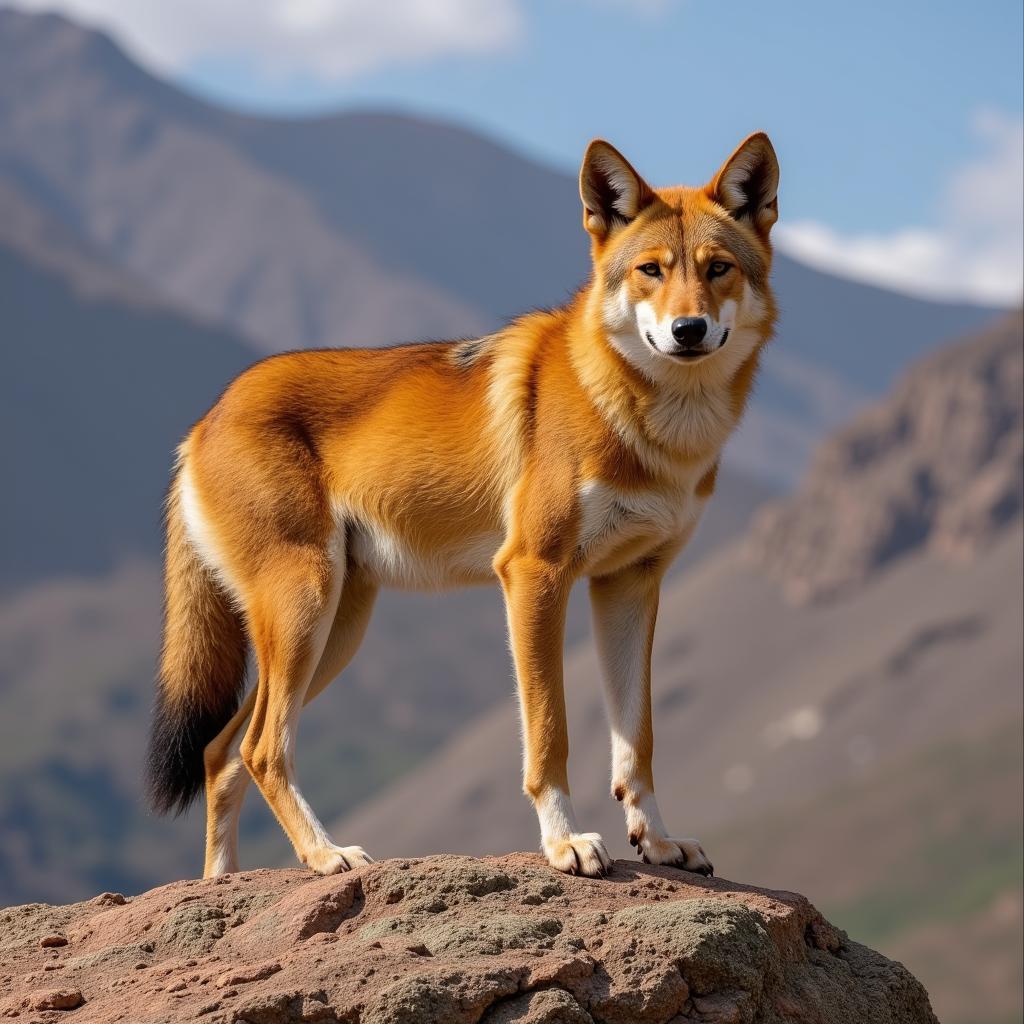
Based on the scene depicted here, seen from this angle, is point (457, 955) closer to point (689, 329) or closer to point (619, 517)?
point (619, 517)

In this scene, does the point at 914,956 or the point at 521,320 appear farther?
the point at 914,956

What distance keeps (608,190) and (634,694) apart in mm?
3074

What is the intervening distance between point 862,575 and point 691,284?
569 ft

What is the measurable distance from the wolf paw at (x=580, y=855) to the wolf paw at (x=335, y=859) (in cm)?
111

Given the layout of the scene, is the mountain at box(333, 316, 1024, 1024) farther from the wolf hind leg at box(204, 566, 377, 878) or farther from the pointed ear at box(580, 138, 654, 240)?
the pointed ear at box(580, 138, 654, 240)

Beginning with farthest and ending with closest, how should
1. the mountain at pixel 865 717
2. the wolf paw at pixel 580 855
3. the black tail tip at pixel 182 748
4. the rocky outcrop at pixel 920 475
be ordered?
the rocky outcrop at pixel 920 475, the mountain at pixel 865 717, the black tail tip at pixel 182 748, the wolf paw at pixel 580 855

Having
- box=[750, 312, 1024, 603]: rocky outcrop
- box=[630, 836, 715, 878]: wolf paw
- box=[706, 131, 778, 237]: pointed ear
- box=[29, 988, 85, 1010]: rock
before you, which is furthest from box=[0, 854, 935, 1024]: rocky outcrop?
box=[750, 312, 1024, 603]: rocky outcrop

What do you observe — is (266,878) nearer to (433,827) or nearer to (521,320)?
(521,320)

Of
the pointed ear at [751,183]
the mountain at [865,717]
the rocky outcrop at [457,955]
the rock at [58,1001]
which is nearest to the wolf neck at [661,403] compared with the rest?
the pointed ear at [751,183]

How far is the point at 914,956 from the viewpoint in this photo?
395 feet

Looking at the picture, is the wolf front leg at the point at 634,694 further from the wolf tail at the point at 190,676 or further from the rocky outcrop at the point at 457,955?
the wolf tail at the point at 190,676

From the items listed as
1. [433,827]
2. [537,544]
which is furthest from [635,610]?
[433,827]

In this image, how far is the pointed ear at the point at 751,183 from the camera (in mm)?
10359

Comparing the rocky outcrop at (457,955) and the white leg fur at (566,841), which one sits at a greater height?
the white leg fur at (566,841)
